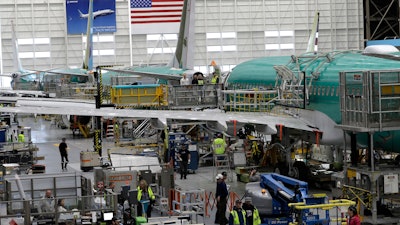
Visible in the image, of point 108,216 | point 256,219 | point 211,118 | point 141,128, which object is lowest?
point 256,219

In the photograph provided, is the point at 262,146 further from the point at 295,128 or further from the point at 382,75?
the point at 382,75

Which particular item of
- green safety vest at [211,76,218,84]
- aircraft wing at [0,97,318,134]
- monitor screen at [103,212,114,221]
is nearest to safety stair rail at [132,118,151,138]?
green safety vest at [211,76,218,84]

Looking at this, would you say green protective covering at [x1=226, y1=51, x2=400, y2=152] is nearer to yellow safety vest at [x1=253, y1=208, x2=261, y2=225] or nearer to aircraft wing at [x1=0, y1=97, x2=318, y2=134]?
aircraft wing at [x1=0, y1=97, x2=318, y2=134]

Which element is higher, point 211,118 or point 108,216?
point 211,118

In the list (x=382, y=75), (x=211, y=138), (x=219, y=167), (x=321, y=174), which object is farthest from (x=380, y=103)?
(x=211, y=138)

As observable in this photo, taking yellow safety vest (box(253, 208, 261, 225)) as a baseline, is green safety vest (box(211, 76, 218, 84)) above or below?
above

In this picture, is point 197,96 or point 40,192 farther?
point 197,96

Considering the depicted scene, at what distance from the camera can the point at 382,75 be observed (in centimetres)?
2297

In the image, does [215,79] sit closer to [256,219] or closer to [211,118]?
[211,118]

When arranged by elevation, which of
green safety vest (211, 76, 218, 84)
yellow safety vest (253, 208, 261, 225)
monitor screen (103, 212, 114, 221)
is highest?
green safety vest (211, 76, 218, 84)

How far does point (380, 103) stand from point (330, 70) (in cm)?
592

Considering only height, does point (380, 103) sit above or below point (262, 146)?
above

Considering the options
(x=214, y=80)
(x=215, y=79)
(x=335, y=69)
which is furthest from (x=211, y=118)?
(x=215, y=79)

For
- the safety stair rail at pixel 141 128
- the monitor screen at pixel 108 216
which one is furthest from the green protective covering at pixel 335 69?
the safety stair rail at pixel 141 128
